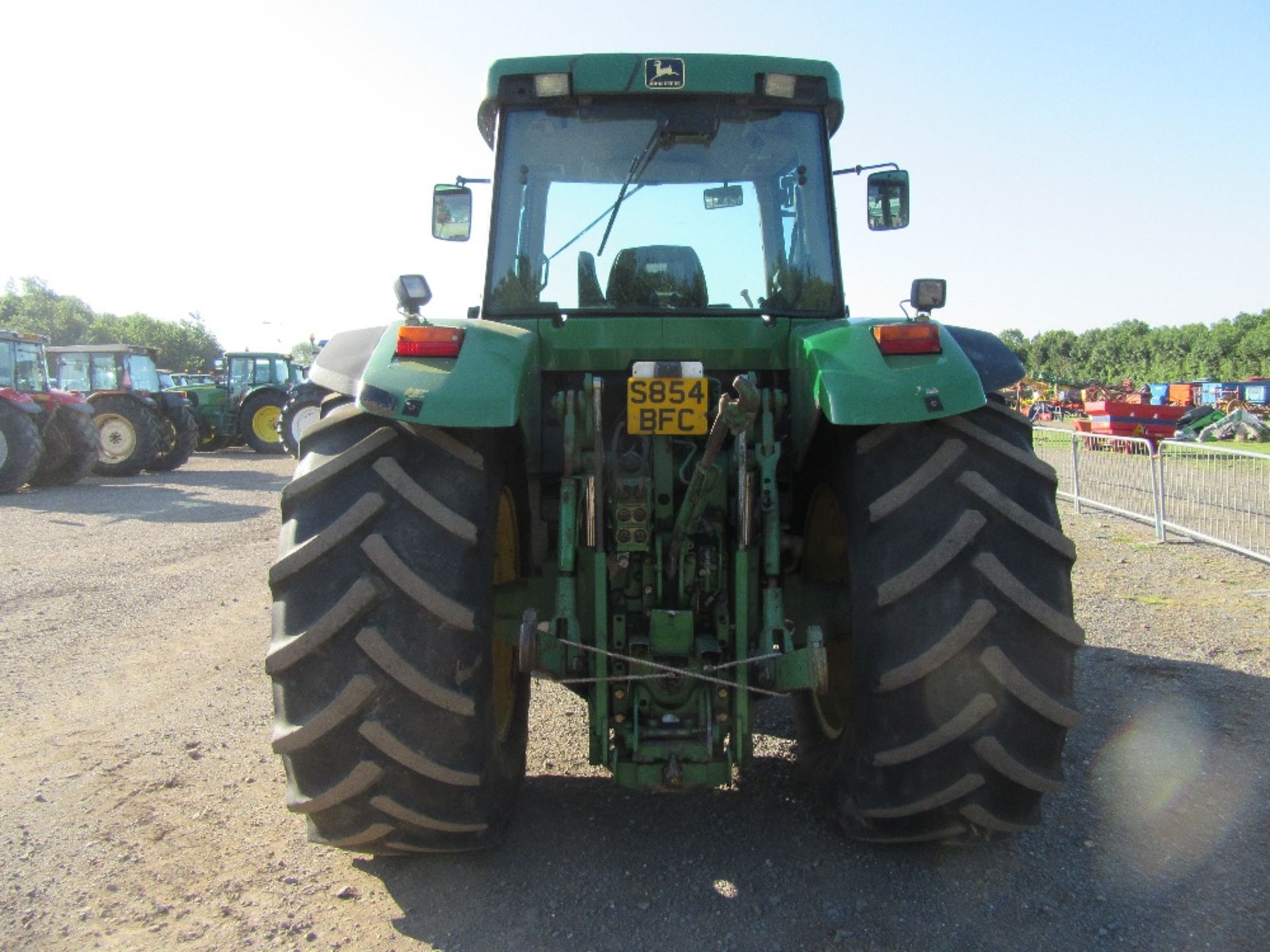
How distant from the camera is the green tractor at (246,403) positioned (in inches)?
822

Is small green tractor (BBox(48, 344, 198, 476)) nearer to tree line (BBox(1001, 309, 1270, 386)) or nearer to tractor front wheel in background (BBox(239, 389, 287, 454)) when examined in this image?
tractor front wheel in background (BBox(239, 389, 287, 454))

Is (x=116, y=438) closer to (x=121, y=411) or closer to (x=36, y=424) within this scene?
(x=121, y=411)

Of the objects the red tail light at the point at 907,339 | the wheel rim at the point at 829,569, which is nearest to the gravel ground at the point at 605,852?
the wheel rim at the point at 829,569

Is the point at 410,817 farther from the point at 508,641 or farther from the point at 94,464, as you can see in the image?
the point at 94,464

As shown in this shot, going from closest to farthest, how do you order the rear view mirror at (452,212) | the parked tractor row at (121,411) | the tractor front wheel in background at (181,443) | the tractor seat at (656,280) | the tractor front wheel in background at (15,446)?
1. the tractor seat at (656,280)
2. the rear view mirror at (452,212)
3. the tractor front wheel in background at (15,446)
4. the parked tractor row at (121,411)
5. the tractor front wheel in background at (181,443)

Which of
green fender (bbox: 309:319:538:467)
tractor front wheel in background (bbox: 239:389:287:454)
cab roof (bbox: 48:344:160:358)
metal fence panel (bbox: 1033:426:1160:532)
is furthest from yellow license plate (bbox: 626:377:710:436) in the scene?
tractor front wheel in background (bbox: 239:389:287:454)

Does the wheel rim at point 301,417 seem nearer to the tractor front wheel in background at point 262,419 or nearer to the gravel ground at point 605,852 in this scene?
the tractor front wheel in background at point 262,419

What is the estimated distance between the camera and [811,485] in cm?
335

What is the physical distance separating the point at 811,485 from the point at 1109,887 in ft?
4.83

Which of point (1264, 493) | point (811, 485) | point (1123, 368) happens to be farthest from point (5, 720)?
point (1123, 368)

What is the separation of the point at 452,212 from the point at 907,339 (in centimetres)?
217

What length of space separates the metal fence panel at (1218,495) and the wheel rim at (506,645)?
23.3ft

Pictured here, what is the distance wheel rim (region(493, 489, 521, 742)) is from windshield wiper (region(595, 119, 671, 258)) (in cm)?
106

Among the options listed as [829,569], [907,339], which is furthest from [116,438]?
[907,339]
